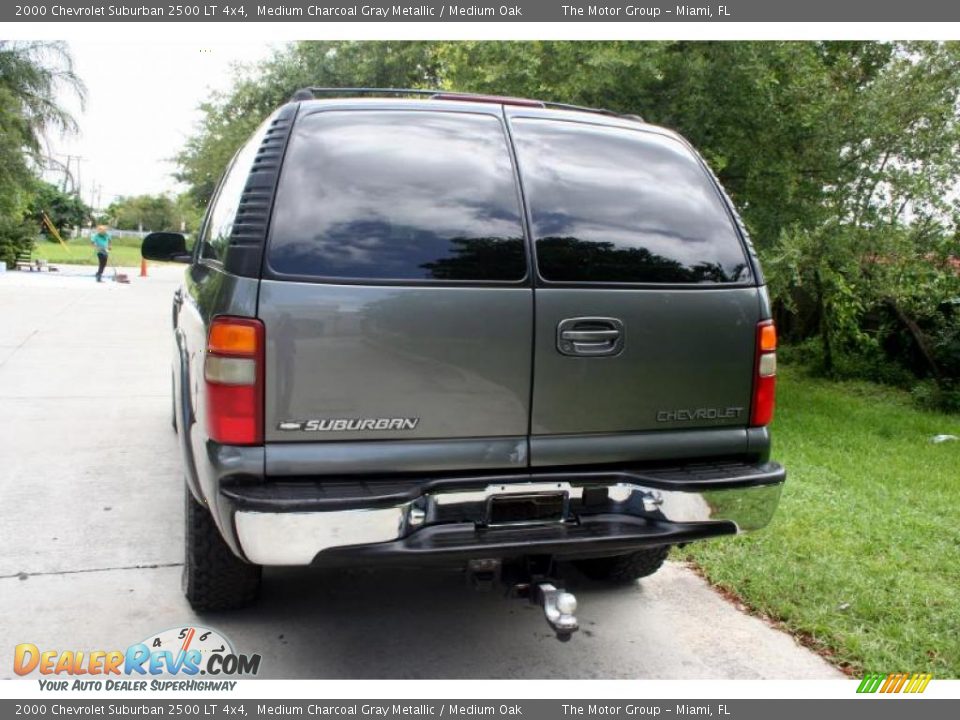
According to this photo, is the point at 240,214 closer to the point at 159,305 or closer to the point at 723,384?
the point at 723,384

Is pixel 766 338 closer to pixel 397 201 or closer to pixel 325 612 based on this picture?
pixel 397 201

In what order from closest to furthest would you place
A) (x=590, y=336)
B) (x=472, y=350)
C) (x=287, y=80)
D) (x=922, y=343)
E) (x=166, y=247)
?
(x=472, y=350), (x=590, y=336), (x=166, y=247), (x=922, y=343), (x=287, y=80)

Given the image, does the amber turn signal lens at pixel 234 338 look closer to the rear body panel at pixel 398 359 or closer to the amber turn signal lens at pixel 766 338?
the rear body panel at pixel 398 359

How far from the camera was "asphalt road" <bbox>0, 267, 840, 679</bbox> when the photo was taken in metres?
3.25

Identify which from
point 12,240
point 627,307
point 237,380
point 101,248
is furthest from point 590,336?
point 12,240

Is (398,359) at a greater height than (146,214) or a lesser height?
greater

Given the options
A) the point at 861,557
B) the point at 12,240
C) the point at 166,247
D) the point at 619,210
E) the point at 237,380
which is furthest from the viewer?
the point at 12,240

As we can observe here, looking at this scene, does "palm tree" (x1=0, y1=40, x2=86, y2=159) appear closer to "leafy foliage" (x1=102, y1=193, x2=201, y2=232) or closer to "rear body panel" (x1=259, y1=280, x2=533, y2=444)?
"rear body panel" (x1=259, y1=280, x2=533, y2=444)

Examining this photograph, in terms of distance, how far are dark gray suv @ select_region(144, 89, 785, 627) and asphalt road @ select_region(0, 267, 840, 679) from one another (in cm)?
52

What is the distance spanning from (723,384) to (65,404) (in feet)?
20.2

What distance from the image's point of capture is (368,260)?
2705 millimetres

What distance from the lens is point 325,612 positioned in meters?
3.60

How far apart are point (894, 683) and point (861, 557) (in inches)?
49.8
